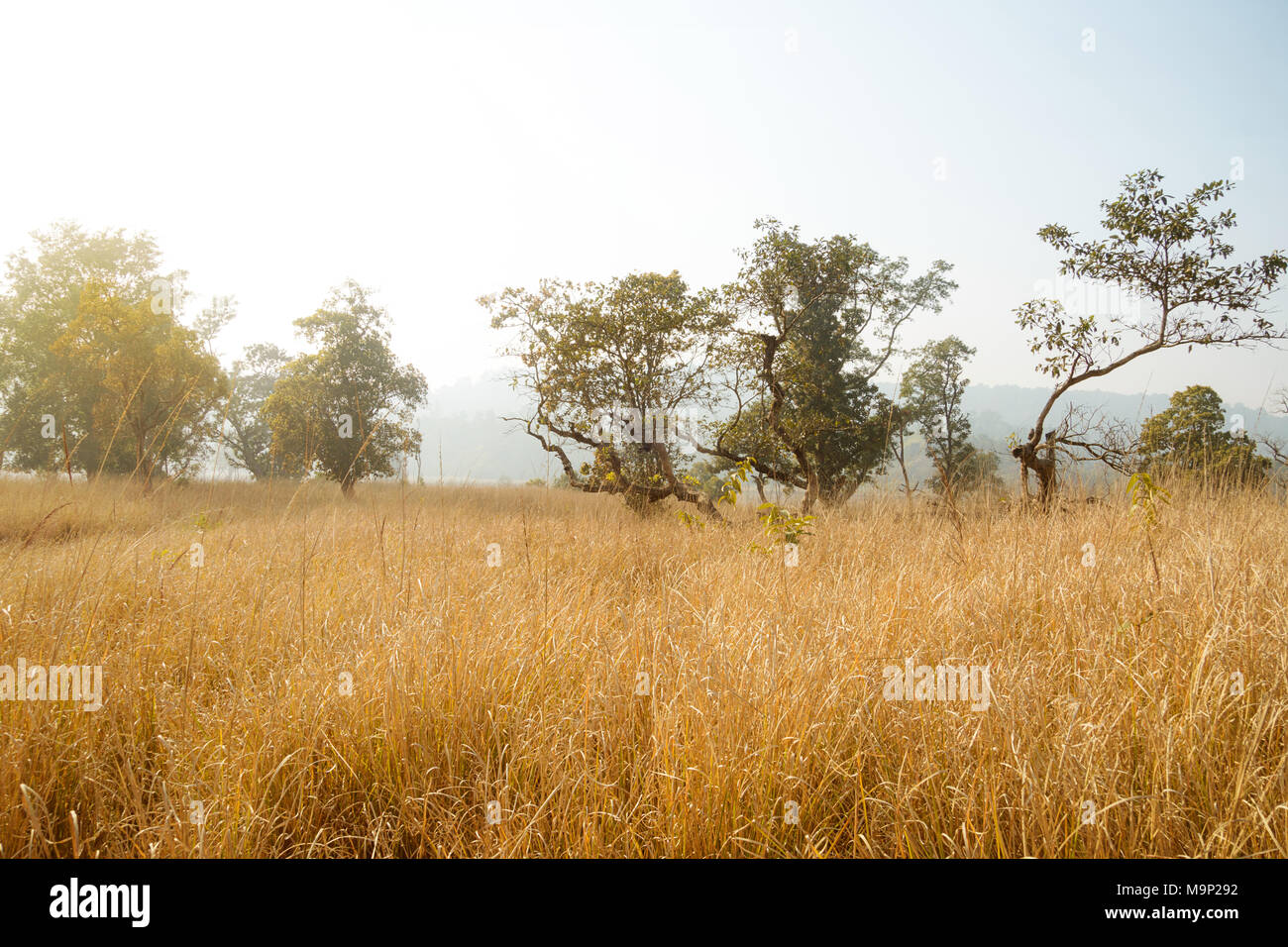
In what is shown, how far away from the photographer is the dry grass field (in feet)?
5.60

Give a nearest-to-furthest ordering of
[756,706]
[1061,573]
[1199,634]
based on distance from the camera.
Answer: [756,706], [1199,634], [1061,573]

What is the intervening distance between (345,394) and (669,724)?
17816mm

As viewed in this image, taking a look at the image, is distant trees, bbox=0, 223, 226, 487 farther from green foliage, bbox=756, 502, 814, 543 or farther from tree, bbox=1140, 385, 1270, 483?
tree, bbox=1140, 385, 1270, 483

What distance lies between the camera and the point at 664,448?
1059 centimetres

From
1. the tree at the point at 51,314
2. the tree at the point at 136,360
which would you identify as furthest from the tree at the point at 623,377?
the tree at the point at 51,314

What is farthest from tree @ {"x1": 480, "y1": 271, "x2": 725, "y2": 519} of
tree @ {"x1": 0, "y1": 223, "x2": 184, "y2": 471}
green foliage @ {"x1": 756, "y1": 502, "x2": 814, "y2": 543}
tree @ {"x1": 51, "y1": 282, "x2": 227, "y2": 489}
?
tree @ {"x1": 0, "y1": 223, "x2": 184, "y2": 471}

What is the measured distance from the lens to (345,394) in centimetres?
1678

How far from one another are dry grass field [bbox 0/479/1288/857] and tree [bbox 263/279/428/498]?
13.2 m
